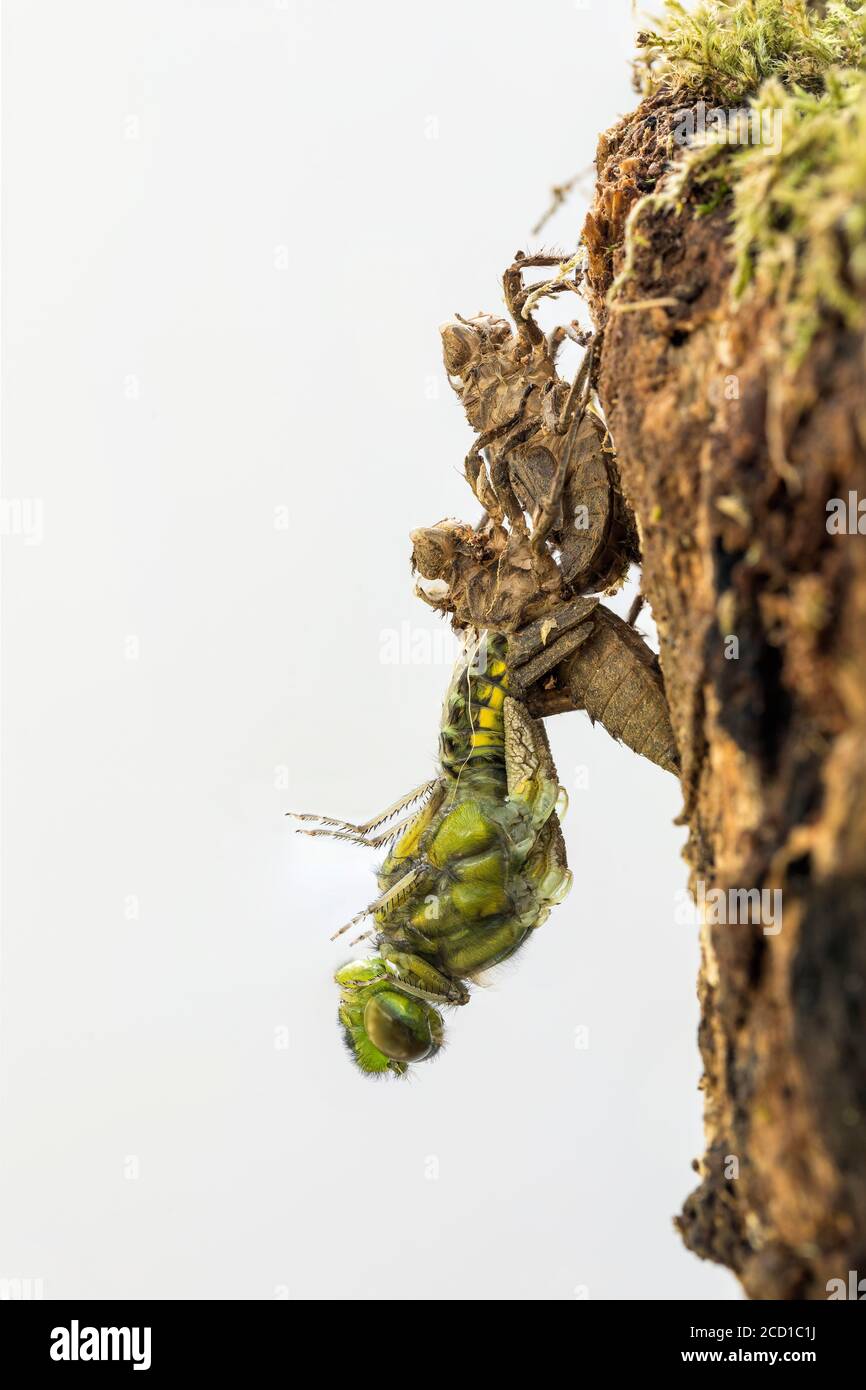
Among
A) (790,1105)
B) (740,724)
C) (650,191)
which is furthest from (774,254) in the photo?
(790,1105)

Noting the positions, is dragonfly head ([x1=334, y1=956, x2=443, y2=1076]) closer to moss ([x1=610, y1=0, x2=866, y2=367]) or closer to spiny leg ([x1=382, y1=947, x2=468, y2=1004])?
spiny leg ([x1=382, y1=947, x2=468, y2=1004])

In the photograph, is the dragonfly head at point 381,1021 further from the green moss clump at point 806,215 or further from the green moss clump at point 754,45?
the green moss clump at point 754,45

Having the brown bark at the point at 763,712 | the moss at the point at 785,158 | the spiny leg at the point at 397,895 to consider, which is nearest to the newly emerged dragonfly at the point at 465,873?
the spiny leg at the point at 397,895

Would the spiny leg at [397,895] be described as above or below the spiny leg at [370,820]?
below

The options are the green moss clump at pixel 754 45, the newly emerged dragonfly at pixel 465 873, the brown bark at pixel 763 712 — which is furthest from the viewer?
the newly emerged dragonfly at pixel 465 873

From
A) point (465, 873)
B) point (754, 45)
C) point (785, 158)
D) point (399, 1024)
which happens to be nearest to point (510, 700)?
point (465, 873)

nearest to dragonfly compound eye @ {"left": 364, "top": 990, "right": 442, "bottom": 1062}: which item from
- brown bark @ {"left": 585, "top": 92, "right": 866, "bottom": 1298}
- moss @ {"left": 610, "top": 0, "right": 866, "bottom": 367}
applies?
brown bark @ {"left": 585, "top": 92, "right": 866, "bottom": 1298}

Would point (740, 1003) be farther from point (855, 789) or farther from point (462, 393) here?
point (462, 393)
